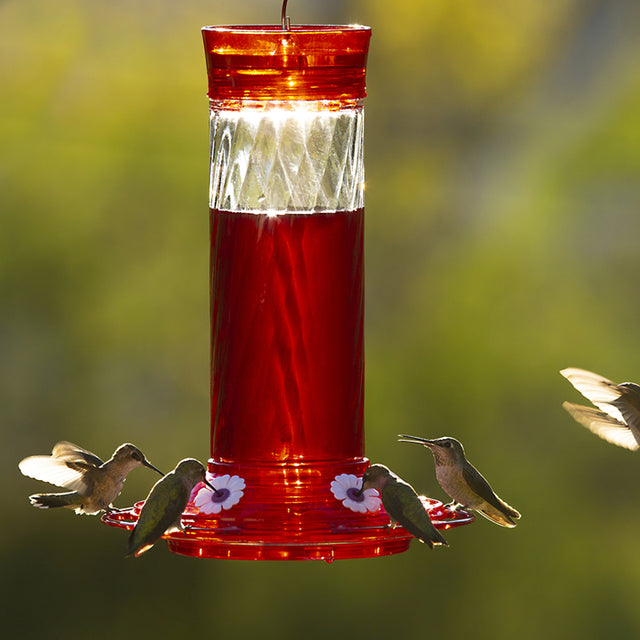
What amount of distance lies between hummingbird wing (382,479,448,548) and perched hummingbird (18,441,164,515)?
0.74 meters

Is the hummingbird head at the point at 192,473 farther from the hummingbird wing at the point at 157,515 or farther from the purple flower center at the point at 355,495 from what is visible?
the purple flower center at the point at 355,495

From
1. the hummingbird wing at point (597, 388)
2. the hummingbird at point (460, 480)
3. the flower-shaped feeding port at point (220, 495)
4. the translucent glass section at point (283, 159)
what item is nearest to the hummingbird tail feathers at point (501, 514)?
the hummingbird at point (460, 480)

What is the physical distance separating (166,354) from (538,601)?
11.3 feet

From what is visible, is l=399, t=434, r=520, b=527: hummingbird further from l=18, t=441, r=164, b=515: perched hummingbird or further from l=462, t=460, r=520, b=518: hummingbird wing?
l=18, t=441, r=164, b=515: perched hummingbird

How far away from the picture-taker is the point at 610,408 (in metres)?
4.10

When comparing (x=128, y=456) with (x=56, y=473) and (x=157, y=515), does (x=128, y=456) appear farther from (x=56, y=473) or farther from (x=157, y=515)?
(x=157, y=515)

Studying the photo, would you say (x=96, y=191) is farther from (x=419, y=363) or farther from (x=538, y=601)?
(x=538, y=601)

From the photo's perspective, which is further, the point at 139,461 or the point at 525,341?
the point at 525,341

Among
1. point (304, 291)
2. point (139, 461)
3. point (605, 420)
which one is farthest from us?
point (605, 420)

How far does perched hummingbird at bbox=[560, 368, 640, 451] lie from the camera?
391cm

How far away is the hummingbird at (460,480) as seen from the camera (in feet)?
11.6

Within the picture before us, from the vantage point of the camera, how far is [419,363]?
1055 centimetres

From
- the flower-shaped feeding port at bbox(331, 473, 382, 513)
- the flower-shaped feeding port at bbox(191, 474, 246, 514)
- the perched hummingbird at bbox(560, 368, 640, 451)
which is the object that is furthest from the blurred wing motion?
the perched hummingbird at bbox(560, 368, 640, 451)

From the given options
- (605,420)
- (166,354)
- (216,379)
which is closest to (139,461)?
(216,379)
